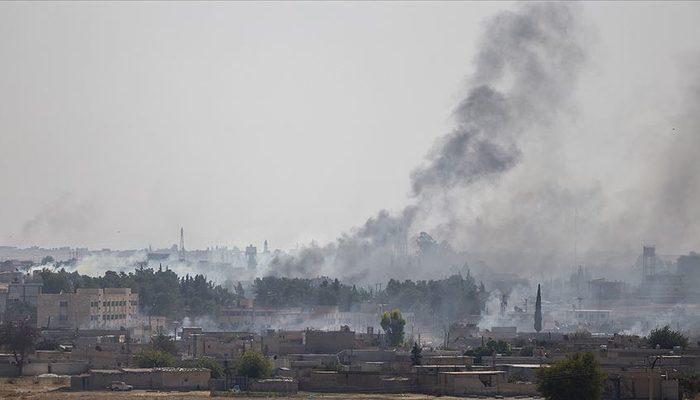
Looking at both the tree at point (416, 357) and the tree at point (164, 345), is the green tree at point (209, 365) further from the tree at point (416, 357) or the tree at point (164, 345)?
the tree at point (416, 357)

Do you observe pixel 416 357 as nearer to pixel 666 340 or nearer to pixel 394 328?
pixel 666 340

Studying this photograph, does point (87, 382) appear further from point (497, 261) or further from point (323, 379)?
point (497, 261)

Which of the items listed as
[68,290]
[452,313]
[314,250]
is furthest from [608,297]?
[68,290]

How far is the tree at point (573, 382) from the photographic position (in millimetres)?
64562

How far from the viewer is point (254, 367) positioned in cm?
7388

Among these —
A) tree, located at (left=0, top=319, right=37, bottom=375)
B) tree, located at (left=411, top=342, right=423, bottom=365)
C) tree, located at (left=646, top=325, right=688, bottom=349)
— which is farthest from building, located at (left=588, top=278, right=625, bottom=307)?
tree, located at (left=411, top=342, right=423, bottom=365)

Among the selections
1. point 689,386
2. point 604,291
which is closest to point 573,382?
point 689,386

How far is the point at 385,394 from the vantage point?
7062 cm

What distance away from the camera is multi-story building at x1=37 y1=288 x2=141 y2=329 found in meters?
122

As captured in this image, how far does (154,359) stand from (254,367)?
7625 millimetres

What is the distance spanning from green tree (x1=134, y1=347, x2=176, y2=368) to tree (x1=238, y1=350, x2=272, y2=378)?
19.1ft

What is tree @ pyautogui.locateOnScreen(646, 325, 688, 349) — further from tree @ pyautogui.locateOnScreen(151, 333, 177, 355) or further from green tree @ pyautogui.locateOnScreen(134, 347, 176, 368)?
green tree @ pyautogui.locateOnScreen(134, 347, 176, 368)

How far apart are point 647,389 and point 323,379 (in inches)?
510

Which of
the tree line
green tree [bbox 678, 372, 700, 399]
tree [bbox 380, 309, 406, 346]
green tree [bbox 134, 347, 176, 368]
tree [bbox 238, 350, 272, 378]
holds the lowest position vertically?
green tree [bbox 678, 372, 700, 399]
